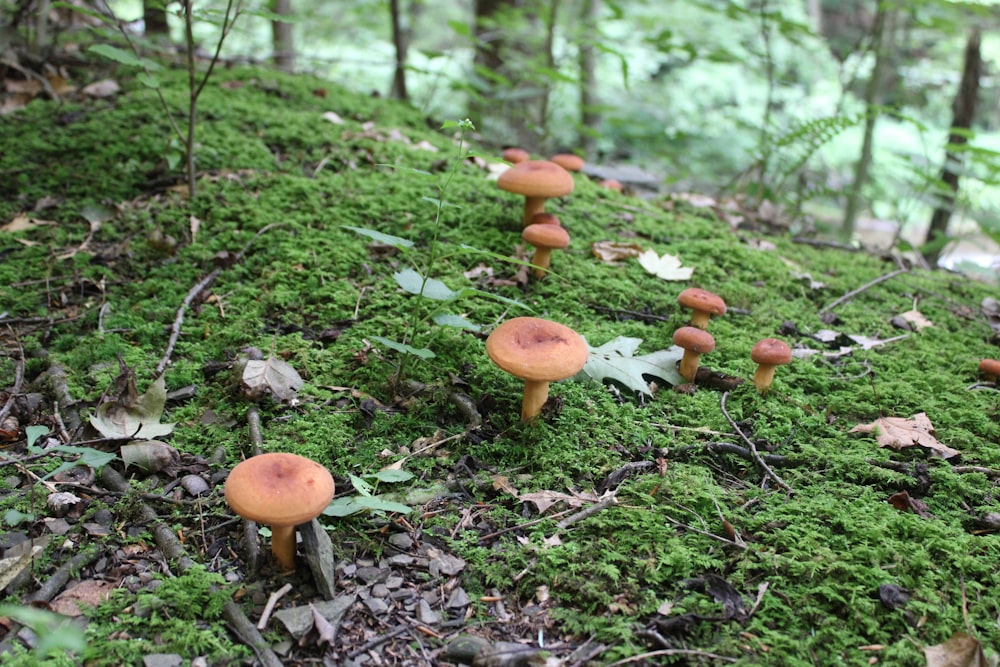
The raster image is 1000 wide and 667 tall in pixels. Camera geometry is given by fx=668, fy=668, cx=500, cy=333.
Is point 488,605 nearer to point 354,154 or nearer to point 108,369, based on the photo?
point 108,369

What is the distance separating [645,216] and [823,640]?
379cm

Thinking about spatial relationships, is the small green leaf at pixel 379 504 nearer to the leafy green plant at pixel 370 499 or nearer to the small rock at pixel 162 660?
the leafy green plant at pixel 370 499

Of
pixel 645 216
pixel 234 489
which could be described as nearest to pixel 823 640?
pixel 234 489

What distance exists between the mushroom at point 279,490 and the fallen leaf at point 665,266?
2.93m

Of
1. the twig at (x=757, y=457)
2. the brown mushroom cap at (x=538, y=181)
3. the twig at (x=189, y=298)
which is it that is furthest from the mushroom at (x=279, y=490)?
the brown mushroom cap at (x=538, y=181)

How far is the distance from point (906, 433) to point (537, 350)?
6.13 feet

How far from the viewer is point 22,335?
362 centimetres

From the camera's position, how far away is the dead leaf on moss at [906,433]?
312cm

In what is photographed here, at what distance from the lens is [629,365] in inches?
136

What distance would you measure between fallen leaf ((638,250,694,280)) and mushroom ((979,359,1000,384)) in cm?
173

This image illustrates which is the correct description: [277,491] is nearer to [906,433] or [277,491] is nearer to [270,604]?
[270,604]

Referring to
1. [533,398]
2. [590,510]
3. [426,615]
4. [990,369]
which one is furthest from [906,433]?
[426,615]

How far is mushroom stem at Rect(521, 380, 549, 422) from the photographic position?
3059mm

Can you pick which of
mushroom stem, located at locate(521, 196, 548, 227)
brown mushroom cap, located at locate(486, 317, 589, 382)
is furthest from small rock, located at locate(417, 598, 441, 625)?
mushroom stem, located at locate(521, 196, 548, 227)
